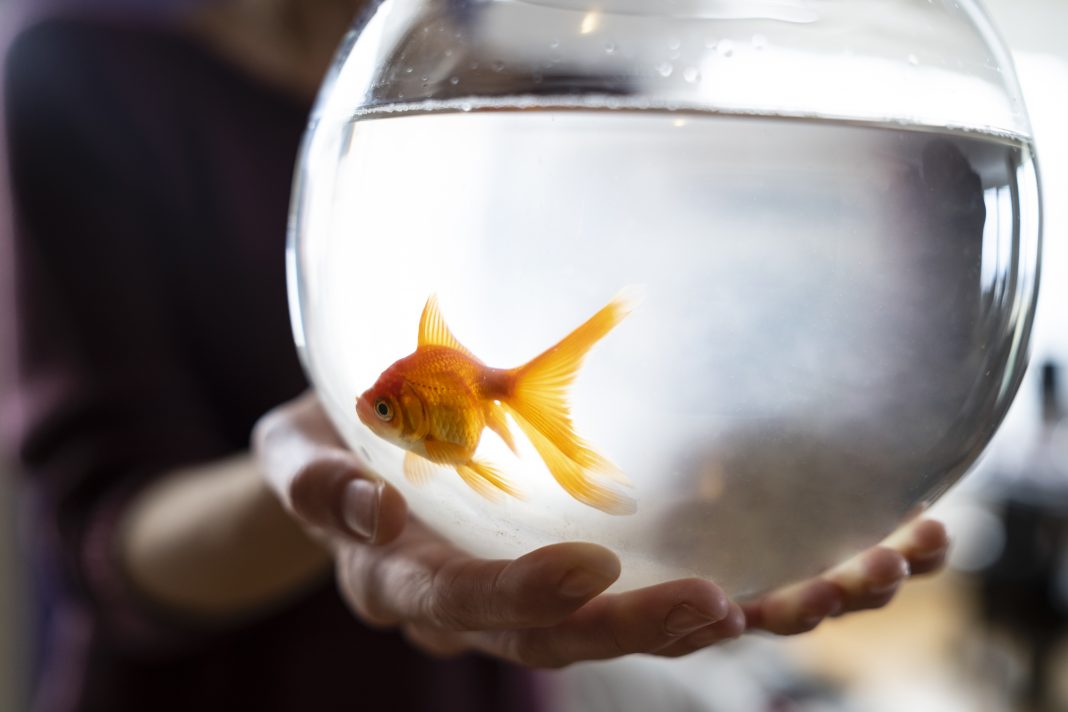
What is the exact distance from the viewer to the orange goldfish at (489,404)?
422 mm

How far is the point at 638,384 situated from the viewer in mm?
422

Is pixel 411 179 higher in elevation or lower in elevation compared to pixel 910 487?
higher

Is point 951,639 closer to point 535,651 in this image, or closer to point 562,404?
point 535,651

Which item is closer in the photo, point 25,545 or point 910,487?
point 910,487

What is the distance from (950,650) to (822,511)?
186 centimetres

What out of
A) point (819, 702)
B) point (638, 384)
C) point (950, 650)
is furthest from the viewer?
point (950, 650)

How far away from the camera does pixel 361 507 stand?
53 centimetres

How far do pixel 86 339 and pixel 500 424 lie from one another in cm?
87

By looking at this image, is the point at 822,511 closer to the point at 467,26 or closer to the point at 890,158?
the point at 890,158

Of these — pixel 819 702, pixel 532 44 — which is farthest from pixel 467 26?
pixel 819 702

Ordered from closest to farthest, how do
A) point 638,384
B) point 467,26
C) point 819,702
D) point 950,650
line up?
point 638,384, point 467,26, point 819,702, point 950,650

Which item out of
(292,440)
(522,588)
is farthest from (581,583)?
(292,440)

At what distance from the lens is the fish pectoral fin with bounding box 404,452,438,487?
0.46 meters

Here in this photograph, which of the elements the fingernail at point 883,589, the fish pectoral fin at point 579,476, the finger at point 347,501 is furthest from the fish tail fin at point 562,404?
the fingernail at point 883,589
